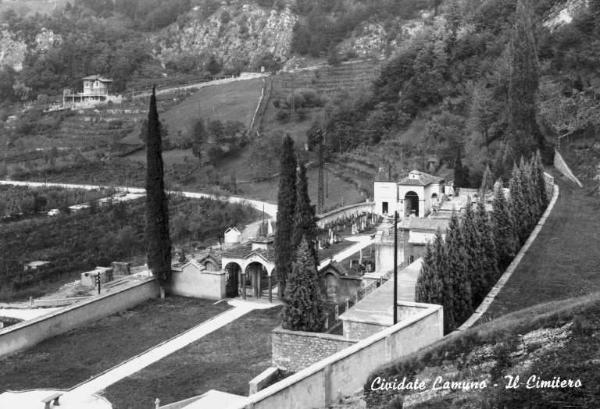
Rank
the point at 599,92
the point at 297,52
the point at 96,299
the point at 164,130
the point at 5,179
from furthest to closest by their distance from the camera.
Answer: the point at 297,52 < the point at 164,130 < the point at 5,179 < the point at 599,92 < the point at 96,299

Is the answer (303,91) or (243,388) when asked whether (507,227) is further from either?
(303,91)

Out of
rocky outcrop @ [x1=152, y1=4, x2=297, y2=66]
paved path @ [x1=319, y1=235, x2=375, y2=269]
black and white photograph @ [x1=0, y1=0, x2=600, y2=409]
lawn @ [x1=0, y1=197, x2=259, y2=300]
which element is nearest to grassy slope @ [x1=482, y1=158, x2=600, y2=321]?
black and white photograph @ [x1=0, y1=0, x2=600, y2=409]

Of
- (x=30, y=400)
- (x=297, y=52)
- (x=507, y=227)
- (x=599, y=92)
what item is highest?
(x=297, y=52)

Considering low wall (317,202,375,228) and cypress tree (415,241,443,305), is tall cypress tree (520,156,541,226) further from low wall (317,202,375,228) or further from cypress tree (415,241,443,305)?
low wall (317,202,375,228)

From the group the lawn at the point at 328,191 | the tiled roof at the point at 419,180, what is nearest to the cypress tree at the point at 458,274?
the tiled roof at the point at 419,180

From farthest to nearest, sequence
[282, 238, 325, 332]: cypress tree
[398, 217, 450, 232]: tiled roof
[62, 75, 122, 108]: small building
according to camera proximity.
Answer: [62, 75, 122, 108]: small building
[398, 217, 450, 232]: tiled roof
[282, 238, 325, 332]: cypress tree

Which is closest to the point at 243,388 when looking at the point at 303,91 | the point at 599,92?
the point at 599,92

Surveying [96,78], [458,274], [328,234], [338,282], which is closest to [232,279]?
[338,282]
